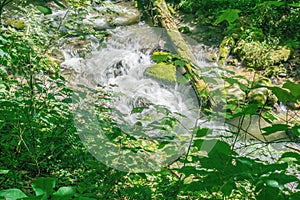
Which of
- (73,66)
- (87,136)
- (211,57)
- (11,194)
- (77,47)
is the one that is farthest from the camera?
(211,57)

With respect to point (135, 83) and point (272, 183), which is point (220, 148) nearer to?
point (272, 183)

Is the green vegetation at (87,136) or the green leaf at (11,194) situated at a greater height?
the green leaf at (11,194)

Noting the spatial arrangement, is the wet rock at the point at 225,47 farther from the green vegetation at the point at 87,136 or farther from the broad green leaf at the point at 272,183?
the broad green leaf at the point at 272,183

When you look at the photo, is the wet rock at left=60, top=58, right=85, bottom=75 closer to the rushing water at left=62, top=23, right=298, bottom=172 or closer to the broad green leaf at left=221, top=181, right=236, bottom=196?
the rushing water at left=62, top=23, right=298, bottom=172

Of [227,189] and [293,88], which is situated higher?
[293,88]

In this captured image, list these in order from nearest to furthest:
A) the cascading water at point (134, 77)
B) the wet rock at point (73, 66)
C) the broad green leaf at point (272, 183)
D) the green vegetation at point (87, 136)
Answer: the broad green leaf at point (272, 183) < the green vegetation at point (87, 136) < the cascading water at point (134, 77) < the wet rock at point (73, 66)

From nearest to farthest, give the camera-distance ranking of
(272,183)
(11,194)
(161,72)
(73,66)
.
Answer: (11,194) < (272,183) < (73,66) < (161,72)

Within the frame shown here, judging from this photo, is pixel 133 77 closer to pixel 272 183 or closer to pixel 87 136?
pixel 87 136

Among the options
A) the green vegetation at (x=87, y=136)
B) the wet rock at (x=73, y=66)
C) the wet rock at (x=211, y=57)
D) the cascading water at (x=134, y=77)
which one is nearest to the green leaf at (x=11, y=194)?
the green vegetation at (x=87, y=136)

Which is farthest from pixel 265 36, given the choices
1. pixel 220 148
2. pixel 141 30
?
pixel 220 148

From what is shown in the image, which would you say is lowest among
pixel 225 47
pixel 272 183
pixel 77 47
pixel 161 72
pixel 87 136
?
pixel 161 72

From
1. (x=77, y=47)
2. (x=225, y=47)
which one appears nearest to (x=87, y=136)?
(x=77, y=47)

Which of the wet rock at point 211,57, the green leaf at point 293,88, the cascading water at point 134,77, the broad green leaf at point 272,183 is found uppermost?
the green leaf at point 293,88

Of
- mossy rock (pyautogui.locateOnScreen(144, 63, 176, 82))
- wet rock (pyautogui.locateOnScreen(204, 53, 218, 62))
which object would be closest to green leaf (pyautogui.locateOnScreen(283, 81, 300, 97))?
mossy rock (pyautogui.locateOnScreen(144, 63, 176, 82))
